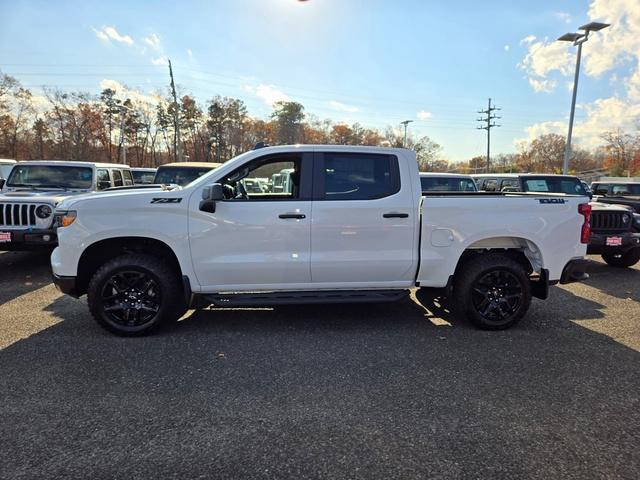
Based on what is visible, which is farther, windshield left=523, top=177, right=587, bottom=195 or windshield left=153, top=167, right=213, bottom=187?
windshield left=153, top=167, right=213, bottom=187

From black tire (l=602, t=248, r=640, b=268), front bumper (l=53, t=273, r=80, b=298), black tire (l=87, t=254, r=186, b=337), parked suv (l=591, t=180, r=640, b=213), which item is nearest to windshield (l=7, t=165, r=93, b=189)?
front bumper (l=53, t=273, r=80, b=298)

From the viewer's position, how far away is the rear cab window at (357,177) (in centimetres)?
452

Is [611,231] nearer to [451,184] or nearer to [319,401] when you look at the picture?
[451,184]

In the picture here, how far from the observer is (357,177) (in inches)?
181

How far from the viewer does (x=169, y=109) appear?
188 ft

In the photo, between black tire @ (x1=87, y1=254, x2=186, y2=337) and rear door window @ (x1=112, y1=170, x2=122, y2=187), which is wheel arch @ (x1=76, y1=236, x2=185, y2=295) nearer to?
black tire @ (x1=87, y1=254, x2=186, y2=337)

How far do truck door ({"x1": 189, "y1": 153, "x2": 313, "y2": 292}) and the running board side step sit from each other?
0.09 m

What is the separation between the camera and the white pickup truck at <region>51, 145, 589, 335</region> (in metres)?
4.35

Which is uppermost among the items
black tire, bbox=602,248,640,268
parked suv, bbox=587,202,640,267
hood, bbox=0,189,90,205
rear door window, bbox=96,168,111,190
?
rear door window, bbox=96,168,111,190

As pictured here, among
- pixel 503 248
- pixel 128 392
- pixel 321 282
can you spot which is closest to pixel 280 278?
pixel 321 282

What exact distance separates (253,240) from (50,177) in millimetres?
6279

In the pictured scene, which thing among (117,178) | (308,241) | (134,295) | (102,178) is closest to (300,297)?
(308,241)

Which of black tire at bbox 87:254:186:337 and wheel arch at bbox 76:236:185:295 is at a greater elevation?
wheel arch at bbox 76:236:185:295

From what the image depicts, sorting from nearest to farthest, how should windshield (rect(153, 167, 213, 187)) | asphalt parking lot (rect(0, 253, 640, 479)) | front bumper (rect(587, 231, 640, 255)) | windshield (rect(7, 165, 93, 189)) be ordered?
1. asphalt parking lot (rect(0, 253, 640, 479))
2. front bumper (rect(587, 231, 640, 255))
3. windshield (rect(7, 165, 93, 189))
4. windshield (rect(153, 167, 213, 187))
